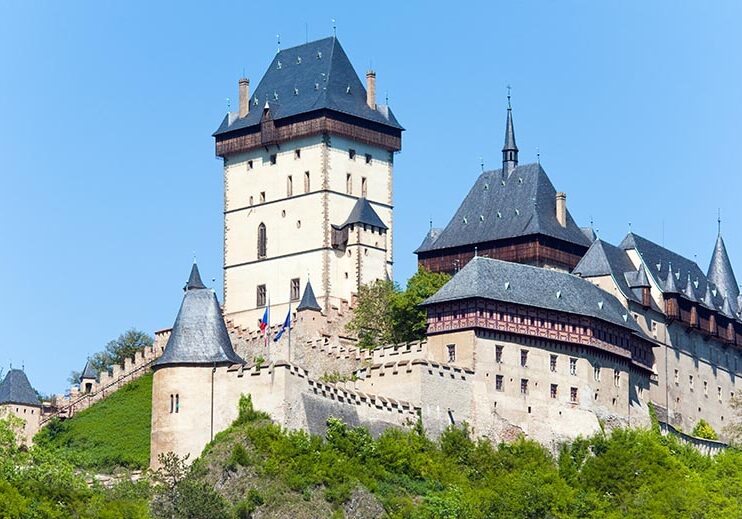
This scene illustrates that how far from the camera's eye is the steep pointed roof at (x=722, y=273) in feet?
371

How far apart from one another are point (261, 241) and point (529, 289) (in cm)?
1599

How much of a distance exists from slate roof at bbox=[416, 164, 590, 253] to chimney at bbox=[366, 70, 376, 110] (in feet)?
19.3

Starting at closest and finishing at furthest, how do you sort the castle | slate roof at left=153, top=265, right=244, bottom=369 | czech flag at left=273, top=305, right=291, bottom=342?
1. slate roof at left=153, top=265, right=244, bottom=369
2. the castle
3. czech flag at left=273, top=305, right=291, bottom=342

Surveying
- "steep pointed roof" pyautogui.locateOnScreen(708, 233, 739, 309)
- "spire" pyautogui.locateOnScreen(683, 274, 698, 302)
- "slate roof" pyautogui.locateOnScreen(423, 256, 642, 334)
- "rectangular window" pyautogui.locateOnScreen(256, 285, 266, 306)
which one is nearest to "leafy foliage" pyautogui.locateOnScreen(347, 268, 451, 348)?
"slate roof" pyautogui.locateOnScreen(423, 256, 642, 334)

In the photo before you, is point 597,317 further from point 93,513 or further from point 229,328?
point 93,513

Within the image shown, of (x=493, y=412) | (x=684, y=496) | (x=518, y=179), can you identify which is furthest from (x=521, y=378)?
(x=518, y=179)

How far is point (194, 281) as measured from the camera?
10412 centimetres

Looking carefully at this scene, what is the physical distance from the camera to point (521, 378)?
297ft

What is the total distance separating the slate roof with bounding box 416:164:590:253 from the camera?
101062mm

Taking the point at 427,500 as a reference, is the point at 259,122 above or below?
above

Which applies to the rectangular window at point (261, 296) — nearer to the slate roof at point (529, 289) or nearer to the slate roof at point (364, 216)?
the slate roof at point (364, 216)

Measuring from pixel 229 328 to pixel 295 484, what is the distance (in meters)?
21.1

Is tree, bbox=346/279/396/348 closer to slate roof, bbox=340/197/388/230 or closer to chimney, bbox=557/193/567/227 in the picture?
slate roof, bbox=340/197/388/230

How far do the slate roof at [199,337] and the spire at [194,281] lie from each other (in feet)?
47.7
